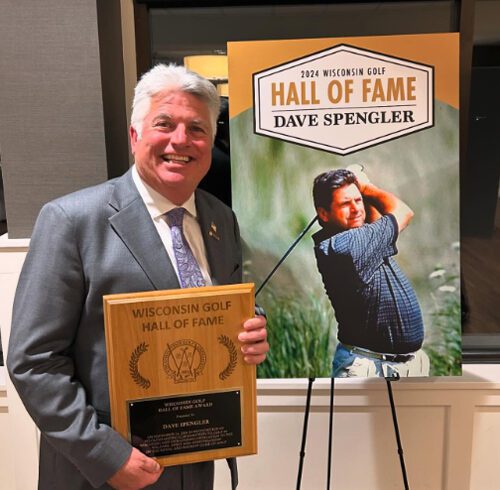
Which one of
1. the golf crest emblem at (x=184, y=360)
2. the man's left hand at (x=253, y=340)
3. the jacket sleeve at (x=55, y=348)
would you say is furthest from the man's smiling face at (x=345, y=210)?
the jacket sleeve at (x=55, y=348)

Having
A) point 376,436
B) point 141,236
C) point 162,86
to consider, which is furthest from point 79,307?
point 376,436

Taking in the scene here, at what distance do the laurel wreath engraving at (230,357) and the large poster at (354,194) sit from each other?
66 centimetres

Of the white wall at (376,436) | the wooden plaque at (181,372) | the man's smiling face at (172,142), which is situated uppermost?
the man's smiling face at (172,142)

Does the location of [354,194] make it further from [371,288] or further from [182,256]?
[182,256]

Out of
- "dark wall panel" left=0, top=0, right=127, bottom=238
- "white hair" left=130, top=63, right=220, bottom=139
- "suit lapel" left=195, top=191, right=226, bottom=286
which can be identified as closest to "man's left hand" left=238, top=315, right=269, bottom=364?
"suit lapel" left=195, top=191, right=226, bottom=286

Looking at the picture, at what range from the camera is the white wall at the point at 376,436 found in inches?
85.5

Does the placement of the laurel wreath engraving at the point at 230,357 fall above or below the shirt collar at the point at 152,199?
below

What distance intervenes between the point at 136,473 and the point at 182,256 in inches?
18.3

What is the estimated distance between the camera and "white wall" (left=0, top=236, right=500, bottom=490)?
2.17m

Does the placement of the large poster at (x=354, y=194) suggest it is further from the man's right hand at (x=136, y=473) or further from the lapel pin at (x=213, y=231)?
the man's right hand at (x=136, y=473)

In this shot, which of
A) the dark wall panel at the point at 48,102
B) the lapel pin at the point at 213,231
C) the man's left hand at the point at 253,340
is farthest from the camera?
the dark wall panel at the point at 48,102

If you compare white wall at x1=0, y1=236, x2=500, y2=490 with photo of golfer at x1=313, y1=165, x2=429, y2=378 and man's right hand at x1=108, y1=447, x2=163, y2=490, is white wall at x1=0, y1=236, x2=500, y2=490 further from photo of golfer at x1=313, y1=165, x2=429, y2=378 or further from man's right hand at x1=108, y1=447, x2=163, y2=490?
man's right hand at x1=108, y1=447, x2=163, y2=490

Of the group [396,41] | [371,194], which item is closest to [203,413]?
[371,194]

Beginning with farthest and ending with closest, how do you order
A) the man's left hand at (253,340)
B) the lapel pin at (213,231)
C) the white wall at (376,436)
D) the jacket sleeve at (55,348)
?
the white wall at (376,436) < the lapel pin at (213,231) < the man's left hand at (253,340) < the jacket sleeve at (55,348)
